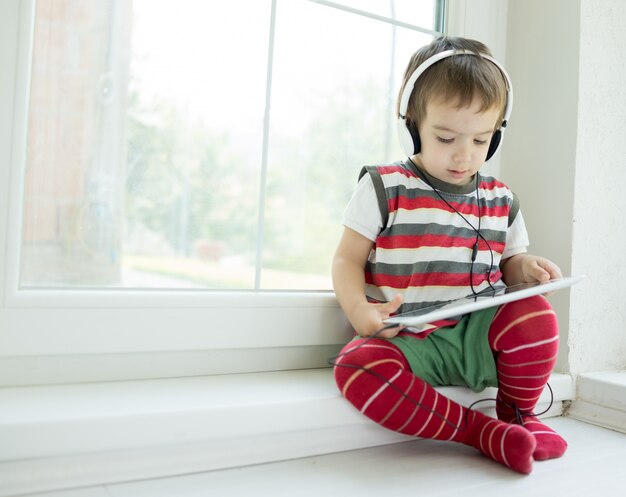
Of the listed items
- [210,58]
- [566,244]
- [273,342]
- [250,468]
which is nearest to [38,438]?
[250,468]

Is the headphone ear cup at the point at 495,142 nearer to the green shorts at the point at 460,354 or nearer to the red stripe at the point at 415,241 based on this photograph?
the red stripe at the point at 415,241

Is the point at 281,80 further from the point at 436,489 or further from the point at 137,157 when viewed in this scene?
the point at 436,489

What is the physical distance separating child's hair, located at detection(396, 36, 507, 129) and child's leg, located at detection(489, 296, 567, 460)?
0.31m

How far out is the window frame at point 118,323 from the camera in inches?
32.0

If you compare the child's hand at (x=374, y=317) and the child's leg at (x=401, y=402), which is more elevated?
the child's hand at (x=374, y=317)

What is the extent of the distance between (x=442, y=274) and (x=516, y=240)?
0.58 feet

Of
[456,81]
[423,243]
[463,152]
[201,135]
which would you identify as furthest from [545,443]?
[201,135]

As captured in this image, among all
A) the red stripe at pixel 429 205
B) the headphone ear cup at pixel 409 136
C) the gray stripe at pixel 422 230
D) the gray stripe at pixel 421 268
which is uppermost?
the headphone ear cup at pixel 409 136

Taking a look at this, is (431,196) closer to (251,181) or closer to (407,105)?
(407,105)

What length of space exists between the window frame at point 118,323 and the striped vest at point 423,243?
127mm

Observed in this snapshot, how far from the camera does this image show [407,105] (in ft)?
3.25

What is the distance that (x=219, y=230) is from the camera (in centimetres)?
109

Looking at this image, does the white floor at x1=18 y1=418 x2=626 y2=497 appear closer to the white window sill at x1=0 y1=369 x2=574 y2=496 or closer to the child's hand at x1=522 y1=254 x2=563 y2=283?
the white window sill at x1=0 y1=369 x2=574 y2=496

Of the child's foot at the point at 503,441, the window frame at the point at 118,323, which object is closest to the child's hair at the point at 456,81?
the window frame at the point at 118,323
